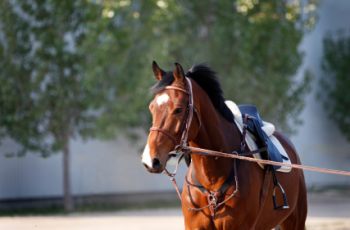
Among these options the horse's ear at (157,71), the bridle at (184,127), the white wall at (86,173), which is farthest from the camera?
the white wall at (86,173)

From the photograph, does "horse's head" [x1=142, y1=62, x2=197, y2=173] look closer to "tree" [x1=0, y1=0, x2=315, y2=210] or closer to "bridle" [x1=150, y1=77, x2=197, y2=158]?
"bridle" [x1=150, y1=77, x2=197, y2=158]

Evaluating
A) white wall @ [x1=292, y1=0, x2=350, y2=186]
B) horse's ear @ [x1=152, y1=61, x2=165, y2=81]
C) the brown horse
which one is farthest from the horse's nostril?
white wall @ [x1=292, y1=0, x2=350, y2=186]

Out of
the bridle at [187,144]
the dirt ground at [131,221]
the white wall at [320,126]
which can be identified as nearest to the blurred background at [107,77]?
the dirt ground at [131,221]

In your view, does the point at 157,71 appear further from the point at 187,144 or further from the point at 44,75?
the point at 44,75

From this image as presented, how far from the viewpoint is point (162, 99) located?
18.0 feet

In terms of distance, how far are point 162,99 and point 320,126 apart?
19.4 metres

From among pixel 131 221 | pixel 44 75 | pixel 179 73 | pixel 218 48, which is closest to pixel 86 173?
pixel 44 75

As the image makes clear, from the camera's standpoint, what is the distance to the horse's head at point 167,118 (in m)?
5.21

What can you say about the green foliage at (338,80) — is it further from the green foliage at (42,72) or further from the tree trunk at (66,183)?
the tree trunk at (66,183)

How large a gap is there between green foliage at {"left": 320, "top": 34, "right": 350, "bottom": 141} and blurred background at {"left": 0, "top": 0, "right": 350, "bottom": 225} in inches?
132

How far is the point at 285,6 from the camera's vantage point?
18359mm

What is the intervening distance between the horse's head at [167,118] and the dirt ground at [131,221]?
6.92 metres

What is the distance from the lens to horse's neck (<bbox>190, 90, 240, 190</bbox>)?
5.93m

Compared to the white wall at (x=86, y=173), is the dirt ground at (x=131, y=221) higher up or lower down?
lower down
